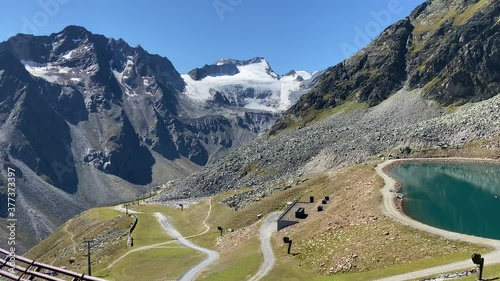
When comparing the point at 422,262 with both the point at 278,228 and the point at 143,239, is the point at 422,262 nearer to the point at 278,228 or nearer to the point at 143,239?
the point at 278,228

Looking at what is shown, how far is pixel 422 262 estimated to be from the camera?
150 ft

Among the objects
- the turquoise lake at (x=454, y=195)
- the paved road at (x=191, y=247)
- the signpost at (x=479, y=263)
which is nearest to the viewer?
the signpost at (x=479, y=263)

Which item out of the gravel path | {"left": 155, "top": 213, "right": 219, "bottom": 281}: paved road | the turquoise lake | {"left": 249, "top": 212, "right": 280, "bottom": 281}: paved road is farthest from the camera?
{"left": 155, "top": 213, "right": 219, "bottom": 281}: paved road

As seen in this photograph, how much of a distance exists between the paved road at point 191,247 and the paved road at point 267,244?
978 centimetres

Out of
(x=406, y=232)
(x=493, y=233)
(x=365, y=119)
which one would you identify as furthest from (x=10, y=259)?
(x=365, y=119)

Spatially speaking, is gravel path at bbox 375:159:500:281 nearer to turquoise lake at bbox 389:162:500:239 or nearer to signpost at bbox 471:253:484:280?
turquoise lake at bbox 389:162:500:239

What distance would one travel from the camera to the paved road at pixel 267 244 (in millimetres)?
58156

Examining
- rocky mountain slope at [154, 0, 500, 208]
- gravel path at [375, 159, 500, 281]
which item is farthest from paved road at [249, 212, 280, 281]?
rocky mountain slope at [154, 0, 500, 208]

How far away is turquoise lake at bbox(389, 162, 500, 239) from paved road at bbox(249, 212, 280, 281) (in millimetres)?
21243

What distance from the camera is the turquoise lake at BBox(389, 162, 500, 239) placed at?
58.5 m

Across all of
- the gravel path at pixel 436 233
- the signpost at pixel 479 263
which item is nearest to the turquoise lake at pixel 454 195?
the gravel path at pixel 436 233

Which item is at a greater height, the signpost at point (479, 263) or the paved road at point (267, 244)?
the paved road at point (267, 244)

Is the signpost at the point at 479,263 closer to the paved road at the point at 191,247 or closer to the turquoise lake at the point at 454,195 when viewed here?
the turquoise lake at the point at 454,195

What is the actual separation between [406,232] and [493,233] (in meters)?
9.99
